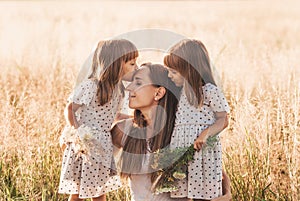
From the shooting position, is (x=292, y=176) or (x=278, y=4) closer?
(x=292, y=176)

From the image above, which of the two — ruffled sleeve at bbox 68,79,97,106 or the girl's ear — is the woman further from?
ruffled sleeve at bbox 68,79,97,106

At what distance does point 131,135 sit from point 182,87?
0.42 metres

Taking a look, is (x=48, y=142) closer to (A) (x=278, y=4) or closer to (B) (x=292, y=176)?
(B) (x=292, y=176)

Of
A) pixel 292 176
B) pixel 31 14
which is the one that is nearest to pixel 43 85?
pixel 292 176

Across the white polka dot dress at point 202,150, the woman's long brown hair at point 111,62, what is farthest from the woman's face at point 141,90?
the white polka dot dress at point 202,150

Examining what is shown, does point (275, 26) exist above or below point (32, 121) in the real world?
above

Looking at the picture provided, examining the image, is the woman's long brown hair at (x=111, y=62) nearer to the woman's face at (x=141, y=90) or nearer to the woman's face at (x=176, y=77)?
the woman's face at (x=141, y=90)

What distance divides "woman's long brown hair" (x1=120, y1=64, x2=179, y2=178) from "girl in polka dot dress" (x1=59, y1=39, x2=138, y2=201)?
0.11 metres

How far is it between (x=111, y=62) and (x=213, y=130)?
715 millimetres

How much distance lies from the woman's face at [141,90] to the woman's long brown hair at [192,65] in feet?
0.53

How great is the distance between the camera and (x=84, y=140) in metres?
3.09

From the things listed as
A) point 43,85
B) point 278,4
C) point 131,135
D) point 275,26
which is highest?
point 278,4

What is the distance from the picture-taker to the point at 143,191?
3.22m

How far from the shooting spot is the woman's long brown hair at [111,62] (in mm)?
3186
